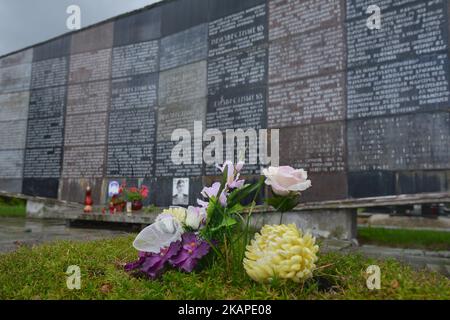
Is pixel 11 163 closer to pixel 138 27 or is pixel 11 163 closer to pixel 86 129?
pixel 86 129

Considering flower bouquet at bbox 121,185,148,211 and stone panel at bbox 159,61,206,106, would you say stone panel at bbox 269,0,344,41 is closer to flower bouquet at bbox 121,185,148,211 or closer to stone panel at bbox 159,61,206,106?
stone panel at bbox 159,61,206,106

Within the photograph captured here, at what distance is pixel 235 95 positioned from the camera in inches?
297

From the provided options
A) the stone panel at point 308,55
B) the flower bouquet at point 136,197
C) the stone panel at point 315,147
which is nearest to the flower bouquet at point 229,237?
the stone panel at point 315,147

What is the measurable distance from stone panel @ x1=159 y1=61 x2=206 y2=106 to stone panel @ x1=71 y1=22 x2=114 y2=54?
88.7 inches

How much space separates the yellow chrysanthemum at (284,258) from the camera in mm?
1771

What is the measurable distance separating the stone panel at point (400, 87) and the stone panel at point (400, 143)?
145 millimetres

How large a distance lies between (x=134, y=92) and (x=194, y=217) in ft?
25.0

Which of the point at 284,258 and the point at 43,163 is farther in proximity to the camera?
the point at 43,163

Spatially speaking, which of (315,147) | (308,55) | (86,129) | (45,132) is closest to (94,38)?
(86,129)

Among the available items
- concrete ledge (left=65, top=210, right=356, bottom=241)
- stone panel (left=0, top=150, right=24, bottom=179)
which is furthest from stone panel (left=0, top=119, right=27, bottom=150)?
concrete ledge (left=65, top=210, right=356, bottom=241)

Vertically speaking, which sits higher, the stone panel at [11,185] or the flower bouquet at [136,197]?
the stone panel at [11,185]

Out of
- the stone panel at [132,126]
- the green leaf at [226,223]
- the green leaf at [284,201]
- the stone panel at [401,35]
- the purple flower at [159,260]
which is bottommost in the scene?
the purple flower at [159,260]

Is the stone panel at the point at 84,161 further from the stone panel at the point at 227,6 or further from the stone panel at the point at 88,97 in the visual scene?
the stone panel at the point at 227,6
